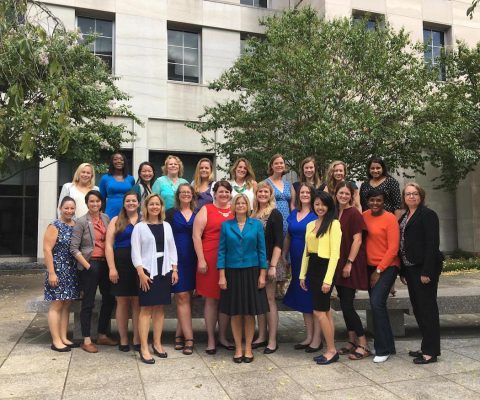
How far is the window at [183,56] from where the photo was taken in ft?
61.3

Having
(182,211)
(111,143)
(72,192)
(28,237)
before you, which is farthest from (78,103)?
(28,237)

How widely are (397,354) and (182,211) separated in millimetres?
3191

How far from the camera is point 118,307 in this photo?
18.9 ft

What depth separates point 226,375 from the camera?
4.95 metres

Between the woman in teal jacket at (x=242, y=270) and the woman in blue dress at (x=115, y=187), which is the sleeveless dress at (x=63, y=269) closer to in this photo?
the woman in blue dress at (x=115, y=187)

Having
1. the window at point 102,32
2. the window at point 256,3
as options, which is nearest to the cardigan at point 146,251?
the window at point 102,32

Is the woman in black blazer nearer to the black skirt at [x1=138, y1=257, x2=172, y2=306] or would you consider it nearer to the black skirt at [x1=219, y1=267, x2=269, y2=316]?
the black skirt at [x1=219, y1=267, x2=269, y2=316]

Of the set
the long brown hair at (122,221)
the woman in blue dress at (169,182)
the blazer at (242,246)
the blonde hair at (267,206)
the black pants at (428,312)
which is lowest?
the black pants at (428,312)

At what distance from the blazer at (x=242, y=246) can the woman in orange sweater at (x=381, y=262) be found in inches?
52.3

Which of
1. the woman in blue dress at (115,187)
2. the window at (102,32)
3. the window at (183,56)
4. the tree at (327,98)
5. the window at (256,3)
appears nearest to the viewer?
the woman in blue dress at (115,187)

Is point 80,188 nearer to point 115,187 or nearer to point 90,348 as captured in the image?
point 115,187

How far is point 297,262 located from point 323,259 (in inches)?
17.9

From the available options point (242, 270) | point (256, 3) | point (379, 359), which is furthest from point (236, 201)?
point (256, 3)

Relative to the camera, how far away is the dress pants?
549 centimetres
